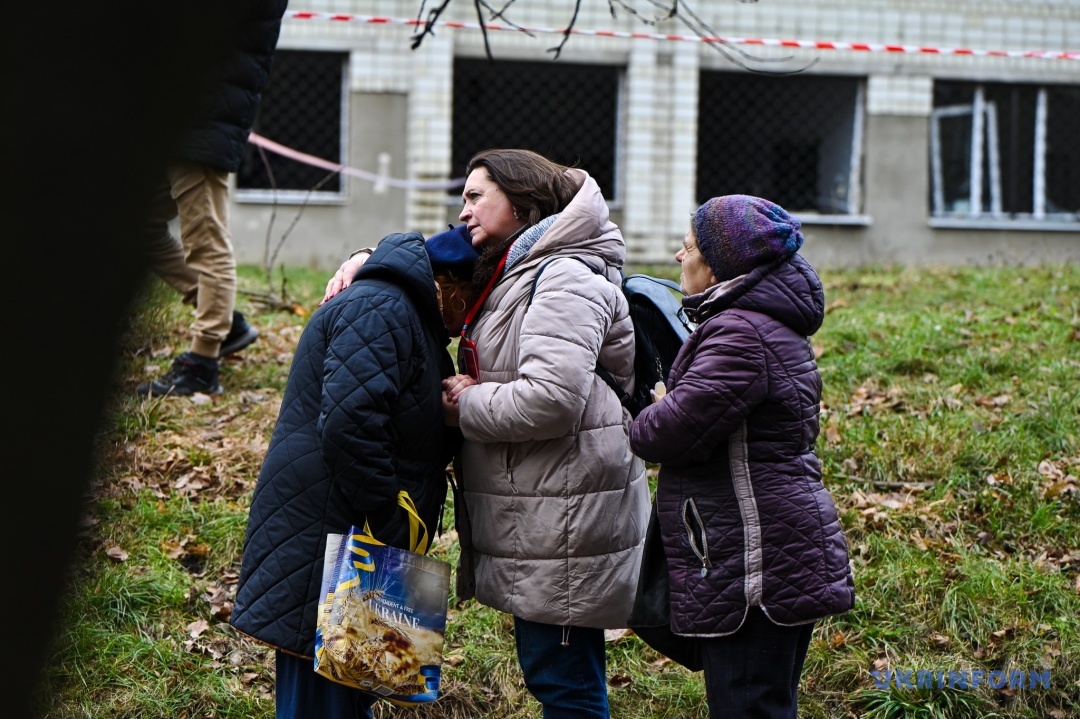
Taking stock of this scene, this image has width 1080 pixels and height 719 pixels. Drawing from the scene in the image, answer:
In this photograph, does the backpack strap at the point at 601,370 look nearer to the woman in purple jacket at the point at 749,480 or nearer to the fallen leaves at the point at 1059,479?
the woman in purple jacket at the point at 749,480

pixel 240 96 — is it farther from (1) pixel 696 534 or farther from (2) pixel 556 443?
(1) pixel 696 534

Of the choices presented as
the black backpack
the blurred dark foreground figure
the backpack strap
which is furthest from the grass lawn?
the blurred dark foreground figure

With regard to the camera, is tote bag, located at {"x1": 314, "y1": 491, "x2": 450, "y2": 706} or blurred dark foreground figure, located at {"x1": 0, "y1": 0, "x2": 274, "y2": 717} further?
tote bag, located at {"x1": 314, "y1": 491, "x2": 450, "y2": 706}

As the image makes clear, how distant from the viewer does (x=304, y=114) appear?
48.1 ft

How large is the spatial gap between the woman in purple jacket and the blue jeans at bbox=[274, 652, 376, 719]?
85cm

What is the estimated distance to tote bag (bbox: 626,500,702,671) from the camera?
117 inches

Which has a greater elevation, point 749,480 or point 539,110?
point 539,110

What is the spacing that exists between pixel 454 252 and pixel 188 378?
3.28 m

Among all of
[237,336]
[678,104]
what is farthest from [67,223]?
[678,104]

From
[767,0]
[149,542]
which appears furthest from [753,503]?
[767,0]

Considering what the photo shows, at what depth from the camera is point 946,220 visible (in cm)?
1534

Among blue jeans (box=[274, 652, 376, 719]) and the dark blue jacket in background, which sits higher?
the dark blue jacket in background

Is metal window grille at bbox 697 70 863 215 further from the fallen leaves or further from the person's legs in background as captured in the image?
the person's legs in background

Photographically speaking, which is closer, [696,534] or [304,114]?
[696,534]
